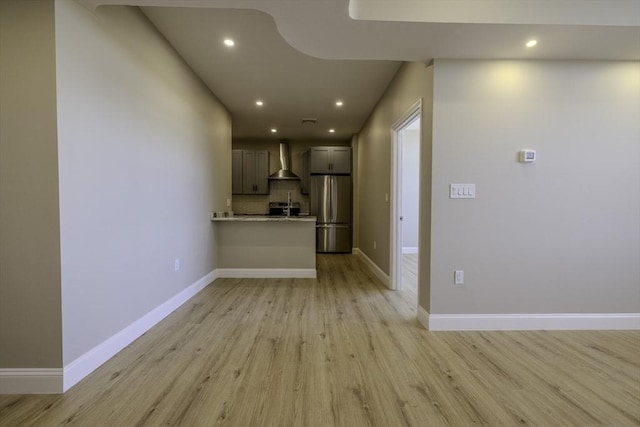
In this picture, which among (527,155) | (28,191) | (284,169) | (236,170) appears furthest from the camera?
(284,169)

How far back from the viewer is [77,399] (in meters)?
1.65

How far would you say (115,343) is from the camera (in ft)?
7.01

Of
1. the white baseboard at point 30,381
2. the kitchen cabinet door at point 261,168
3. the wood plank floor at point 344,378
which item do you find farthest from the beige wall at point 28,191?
the kitchen cabinet door at point 261,168

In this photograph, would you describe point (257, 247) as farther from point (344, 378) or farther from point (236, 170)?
point (236, 170)

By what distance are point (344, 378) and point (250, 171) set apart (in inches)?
230

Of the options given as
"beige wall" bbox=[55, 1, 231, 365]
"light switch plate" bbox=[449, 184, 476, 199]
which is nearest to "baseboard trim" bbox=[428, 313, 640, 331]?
"light switch plate" bbox=[449, 184, 476, 199]

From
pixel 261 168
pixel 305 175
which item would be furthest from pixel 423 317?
pixel 261 168

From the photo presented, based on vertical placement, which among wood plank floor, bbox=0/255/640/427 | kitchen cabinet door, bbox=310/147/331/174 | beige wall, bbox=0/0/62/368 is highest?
kitchen cabinet door, bbox=310/147/331/174

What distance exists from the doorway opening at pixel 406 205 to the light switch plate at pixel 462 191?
61 centimetres

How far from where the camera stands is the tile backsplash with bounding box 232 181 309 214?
7.36 metres

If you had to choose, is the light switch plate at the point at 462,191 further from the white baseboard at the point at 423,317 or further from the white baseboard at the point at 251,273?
the white baseboard at the point at 251,273

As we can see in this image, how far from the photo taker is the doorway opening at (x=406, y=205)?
3596mm

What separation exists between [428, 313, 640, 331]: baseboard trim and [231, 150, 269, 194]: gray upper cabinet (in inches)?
210

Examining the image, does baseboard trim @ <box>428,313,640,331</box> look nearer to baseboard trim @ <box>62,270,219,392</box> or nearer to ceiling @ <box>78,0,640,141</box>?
ceiling @ <box>78,0,640,141</box>
